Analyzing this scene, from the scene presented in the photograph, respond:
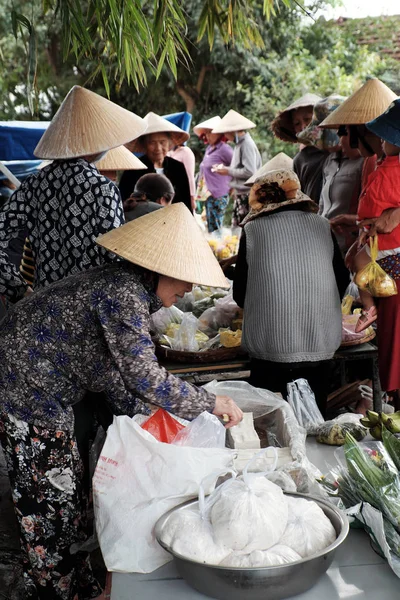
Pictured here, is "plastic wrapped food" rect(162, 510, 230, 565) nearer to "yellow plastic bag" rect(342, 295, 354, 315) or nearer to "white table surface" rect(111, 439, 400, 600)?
"white table surface" rect(111, 439, 400, 600)

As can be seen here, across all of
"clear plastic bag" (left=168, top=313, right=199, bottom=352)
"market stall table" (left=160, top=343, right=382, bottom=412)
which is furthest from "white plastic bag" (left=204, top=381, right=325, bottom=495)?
"clear plastic bag" (left=168, top=313, right=199, bottom=352)

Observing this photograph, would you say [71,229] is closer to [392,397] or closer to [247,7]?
[247,7]

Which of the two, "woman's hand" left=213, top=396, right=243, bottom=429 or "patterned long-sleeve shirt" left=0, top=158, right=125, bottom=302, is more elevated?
"patterned long-sleeve shirt" left=0, top=158, right=125, bottom=302

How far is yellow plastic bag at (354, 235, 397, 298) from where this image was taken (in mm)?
3412

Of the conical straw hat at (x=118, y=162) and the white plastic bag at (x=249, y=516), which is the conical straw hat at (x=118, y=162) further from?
the white plastic bag at (x=249, y=516)

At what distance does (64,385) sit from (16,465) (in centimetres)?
35

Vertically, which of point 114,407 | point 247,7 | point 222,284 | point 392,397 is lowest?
point 392,397

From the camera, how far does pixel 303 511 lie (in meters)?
1.65

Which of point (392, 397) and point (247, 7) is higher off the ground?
point (247, 7)

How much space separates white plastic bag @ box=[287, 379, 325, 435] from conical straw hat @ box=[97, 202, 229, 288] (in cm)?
64

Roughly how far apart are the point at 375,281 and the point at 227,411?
1553 millimetres

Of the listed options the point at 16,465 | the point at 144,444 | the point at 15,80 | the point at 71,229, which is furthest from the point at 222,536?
the point at 15,80

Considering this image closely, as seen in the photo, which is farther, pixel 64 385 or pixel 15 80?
pixel 15 80

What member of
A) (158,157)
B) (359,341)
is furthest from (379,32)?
(359,341)
